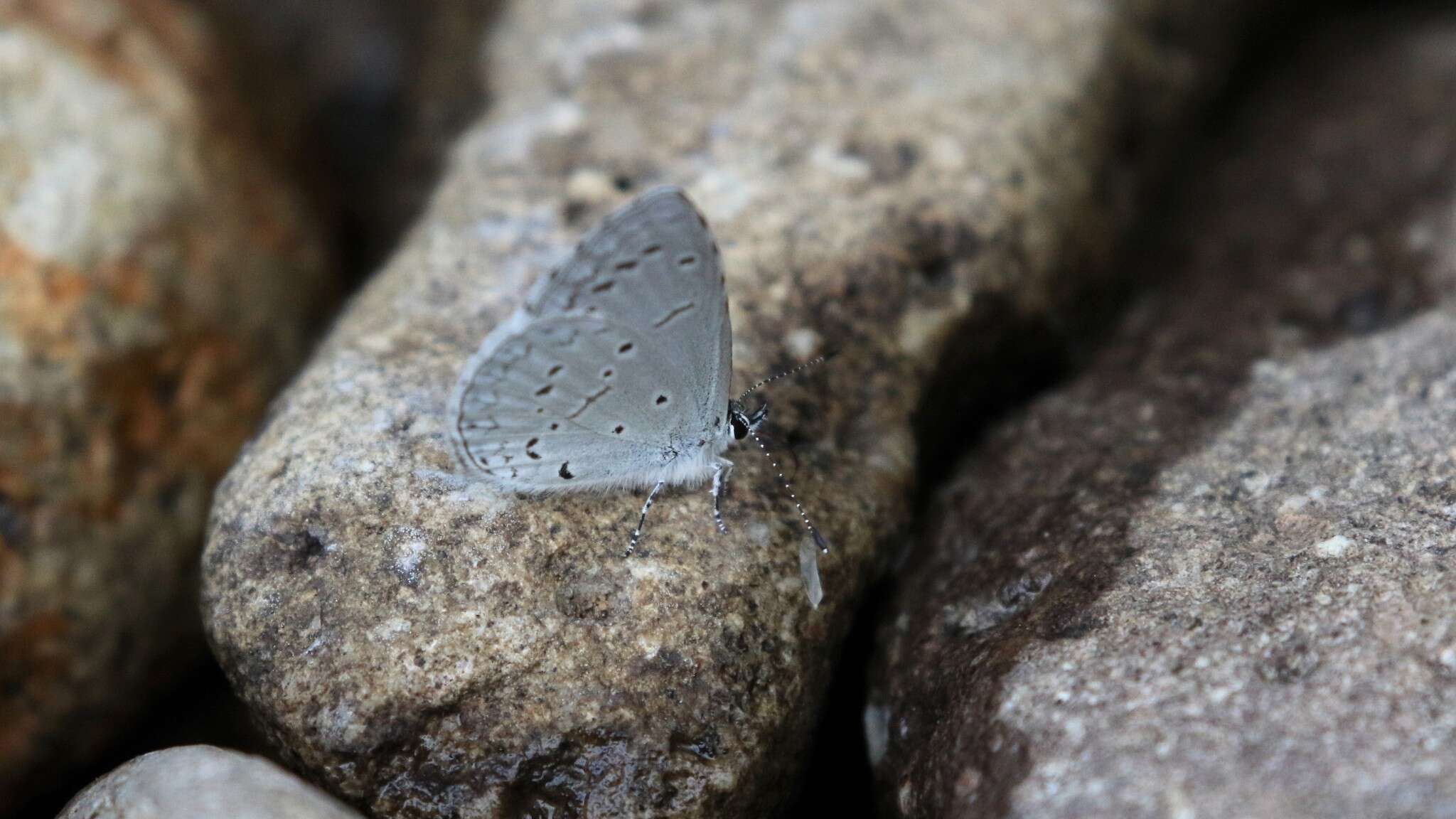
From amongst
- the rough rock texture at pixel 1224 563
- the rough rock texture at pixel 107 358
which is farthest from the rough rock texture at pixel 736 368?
the rough rock texture at pixel 107 358

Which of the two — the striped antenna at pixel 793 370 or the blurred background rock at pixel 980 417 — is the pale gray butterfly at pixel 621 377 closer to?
the striped antenna at pixel 793 370

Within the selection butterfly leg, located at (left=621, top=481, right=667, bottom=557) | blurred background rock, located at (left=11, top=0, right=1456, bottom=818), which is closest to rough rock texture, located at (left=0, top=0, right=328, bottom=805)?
blurred background rock, located at (left=11, top=0, right=1456, bottom=818)

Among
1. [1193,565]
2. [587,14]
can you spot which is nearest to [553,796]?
[1193,565]

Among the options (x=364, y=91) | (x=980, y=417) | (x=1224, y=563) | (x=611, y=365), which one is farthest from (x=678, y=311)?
(x=364, y=91)

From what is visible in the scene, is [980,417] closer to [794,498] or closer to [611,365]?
[794,498]

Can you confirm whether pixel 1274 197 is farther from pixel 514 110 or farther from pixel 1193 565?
pixel 514 110

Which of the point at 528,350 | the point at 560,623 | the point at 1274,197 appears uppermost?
the point at 528,350

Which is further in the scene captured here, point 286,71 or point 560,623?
point 286,71
